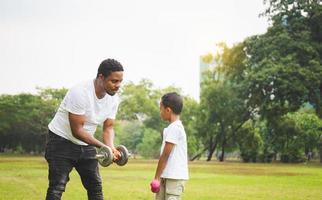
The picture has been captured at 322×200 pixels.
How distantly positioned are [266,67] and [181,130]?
30.7 meters

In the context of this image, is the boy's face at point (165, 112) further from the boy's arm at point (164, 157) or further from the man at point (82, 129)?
the man at point (82, 129)

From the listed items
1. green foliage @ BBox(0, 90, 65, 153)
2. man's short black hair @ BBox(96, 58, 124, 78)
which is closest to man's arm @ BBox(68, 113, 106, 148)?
man's short black hair @ BBox(96, 58, 124, 78)

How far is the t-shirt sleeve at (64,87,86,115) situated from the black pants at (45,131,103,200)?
1.30ft

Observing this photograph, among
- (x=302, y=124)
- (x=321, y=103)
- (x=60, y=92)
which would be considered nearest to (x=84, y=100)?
(x=321, y=103)

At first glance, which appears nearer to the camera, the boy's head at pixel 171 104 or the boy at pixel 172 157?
the boy at pixel 172 157

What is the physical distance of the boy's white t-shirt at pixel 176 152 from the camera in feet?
19.6

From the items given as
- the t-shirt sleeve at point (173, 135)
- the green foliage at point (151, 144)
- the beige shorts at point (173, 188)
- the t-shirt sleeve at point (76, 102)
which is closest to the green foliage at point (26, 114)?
the green foliage at point (151, 144)

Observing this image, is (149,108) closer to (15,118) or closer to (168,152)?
(15,118)

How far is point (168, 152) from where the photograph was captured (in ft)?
19.5

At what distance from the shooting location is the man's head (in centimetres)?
555

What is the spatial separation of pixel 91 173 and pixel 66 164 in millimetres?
374

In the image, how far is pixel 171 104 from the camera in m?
6.09

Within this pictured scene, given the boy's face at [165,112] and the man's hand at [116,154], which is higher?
the boy's face at [165,112]

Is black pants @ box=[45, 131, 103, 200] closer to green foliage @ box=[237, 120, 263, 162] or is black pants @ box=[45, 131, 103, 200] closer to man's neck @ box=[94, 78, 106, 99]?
man's neck @ box=[94, 78, 106, 99]
